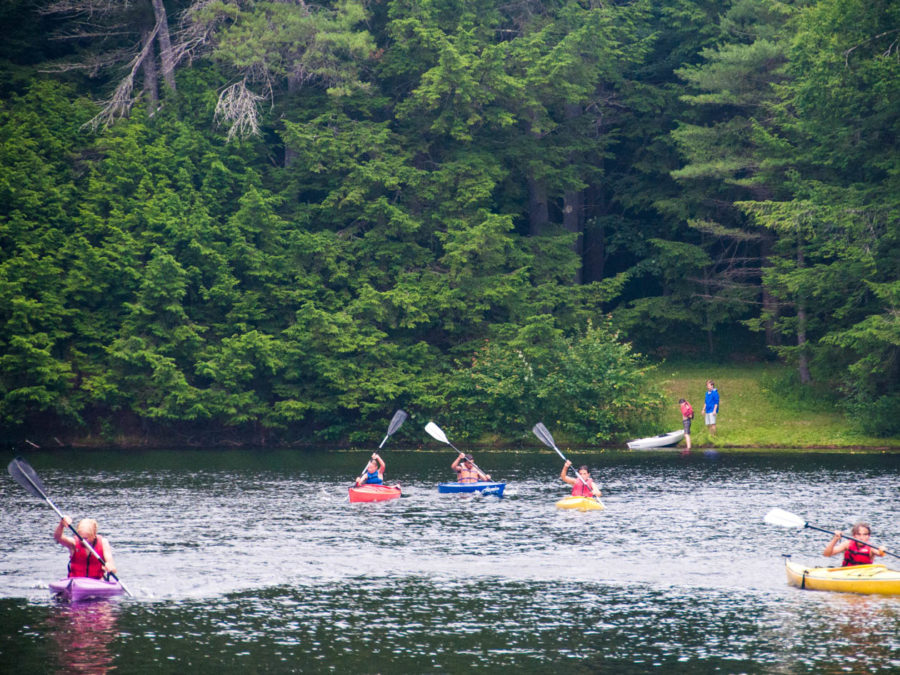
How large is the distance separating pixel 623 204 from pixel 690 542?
31.8m

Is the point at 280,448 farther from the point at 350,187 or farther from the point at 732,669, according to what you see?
the point at 732,669

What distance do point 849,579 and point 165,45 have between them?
132 ft

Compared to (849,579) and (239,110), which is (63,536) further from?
(239,110)

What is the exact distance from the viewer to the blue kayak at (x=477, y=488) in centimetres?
2916

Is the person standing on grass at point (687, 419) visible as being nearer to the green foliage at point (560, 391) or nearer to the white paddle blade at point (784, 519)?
the green foliage at point (560, 391)

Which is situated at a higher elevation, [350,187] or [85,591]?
[350,187]

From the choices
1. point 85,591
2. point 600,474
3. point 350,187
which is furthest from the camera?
point 350,187

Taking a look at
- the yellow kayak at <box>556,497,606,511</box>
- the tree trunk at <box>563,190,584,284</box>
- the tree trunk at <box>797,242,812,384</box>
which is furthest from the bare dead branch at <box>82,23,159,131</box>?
the yellow kayak at <box>556,497,606,511</box>

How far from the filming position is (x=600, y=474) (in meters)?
32.7

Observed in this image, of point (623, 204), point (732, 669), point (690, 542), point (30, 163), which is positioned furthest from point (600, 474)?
point (30, 163)

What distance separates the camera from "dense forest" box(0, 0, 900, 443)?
42031mm

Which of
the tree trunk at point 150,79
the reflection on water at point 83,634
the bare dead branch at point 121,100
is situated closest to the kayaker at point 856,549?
the reflection on water at point 83,634

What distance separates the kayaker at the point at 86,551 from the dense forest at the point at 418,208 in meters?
24.8

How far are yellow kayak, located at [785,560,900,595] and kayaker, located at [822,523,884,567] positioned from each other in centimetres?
23
